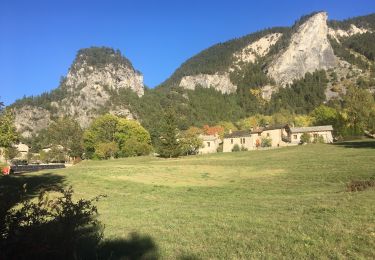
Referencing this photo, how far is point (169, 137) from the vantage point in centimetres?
7344

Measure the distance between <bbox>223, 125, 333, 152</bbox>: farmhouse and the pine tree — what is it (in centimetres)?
2985

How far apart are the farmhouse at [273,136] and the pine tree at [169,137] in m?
29.9

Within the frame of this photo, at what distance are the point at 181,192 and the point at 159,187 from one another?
3.58 metres

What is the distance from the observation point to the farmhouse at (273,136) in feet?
333

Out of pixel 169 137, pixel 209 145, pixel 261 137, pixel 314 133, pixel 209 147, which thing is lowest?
pixel 209 147

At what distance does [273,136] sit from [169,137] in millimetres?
40771

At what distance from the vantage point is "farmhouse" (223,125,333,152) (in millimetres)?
101387

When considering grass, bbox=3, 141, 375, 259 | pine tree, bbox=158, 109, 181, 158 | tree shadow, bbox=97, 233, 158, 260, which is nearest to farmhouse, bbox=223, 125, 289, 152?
pine tree, bbox=158, 109, 181, 158

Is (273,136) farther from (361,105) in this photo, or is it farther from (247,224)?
(247,224)

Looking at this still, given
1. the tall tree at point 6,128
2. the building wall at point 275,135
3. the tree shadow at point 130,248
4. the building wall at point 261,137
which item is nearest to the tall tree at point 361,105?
the building wall at point 275,135

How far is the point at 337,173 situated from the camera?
1140 inches

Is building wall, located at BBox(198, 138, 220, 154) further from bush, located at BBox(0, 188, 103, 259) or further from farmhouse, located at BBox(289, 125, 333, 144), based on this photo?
bush, located at BBox(0, 188, 103, 259)

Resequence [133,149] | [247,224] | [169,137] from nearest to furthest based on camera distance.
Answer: [247,224]
[169,137]
[133,149]

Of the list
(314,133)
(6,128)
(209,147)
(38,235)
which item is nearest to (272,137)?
(314,133)
